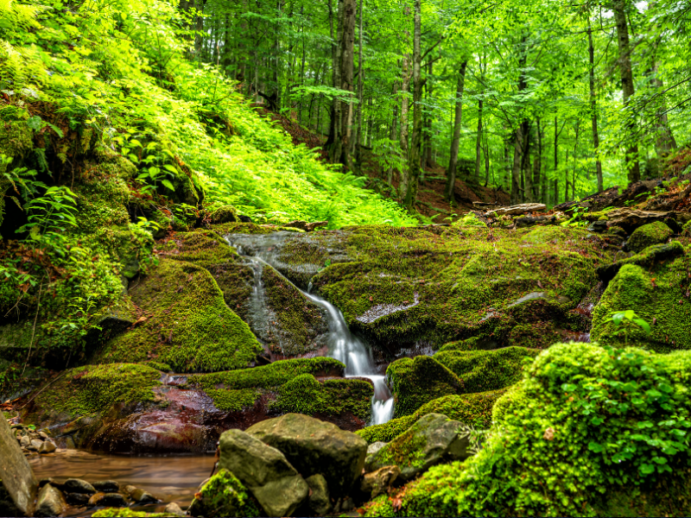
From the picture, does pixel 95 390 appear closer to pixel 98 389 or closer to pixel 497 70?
pixel 98 389

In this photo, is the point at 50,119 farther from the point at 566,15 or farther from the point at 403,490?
the point at 566,15

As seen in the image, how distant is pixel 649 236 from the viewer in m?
7.21

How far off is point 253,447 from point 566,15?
1370 cm

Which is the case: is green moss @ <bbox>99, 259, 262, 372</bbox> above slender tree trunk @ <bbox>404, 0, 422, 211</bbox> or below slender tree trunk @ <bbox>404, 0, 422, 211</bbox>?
below

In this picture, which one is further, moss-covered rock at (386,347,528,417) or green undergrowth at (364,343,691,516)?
moss-covered rock at (386,347,528,417)

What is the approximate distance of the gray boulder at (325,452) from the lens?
2625mm

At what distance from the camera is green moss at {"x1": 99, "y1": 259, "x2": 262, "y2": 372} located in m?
5.35

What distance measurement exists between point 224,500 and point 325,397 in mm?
2397

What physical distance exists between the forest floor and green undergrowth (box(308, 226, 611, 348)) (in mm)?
10347

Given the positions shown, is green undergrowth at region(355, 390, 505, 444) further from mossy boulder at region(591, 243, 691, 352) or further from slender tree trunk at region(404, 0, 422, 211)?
slender tree trunk at region(404, 0, 422, 211)

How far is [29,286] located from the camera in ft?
16.7

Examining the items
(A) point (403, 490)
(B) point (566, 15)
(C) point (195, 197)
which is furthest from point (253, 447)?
(B) point (566, 15)

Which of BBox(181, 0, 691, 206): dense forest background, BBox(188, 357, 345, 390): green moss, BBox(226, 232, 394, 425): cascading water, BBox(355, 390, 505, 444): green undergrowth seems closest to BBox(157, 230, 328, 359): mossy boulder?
BBox(226, 232, 394, 425): cascading water

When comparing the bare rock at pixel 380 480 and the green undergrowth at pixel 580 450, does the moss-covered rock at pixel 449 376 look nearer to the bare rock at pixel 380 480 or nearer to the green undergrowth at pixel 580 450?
the bare rock at pixel 380 480
